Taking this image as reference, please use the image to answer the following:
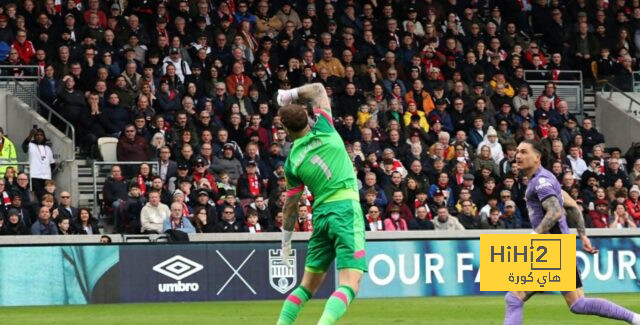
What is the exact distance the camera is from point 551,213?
12.4 m

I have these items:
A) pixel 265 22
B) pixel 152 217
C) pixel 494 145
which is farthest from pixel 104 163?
pixel 494 145

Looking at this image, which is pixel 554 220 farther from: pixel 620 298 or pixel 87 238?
pixel 87 238

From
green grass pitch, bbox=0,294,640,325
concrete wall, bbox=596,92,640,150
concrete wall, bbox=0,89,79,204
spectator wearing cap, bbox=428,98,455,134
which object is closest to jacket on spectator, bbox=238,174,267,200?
concrete wall, bbox=0,89,79,204

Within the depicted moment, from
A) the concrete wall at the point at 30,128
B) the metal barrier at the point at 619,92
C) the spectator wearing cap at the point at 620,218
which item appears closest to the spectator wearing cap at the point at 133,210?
the concrete wall at the point at 30,128

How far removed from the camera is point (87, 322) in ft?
57.0

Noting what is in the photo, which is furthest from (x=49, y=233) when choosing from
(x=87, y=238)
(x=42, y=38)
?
(x=42, y=38)

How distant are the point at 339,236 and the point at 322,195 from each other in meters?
0.37

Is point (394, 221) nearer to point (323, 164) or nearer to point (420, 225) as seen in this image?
point (420, 225)

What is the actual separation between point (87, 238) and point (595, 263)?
8567mm

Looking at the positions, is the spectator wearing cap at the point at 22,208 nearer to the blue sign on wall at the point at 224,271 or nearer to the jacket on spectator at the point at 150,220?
the blue sign on wall at the point at 224,271

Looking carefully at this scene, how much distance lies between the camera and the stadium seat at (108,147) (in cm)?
2652

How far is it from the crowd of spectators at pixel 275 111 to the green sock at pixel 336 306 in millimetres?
12474

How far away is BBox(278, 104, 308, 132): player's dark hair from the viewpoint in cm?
1130

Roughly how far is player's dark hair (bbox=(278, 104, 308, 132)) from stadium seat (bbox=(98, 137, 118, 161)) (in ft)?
51.0
